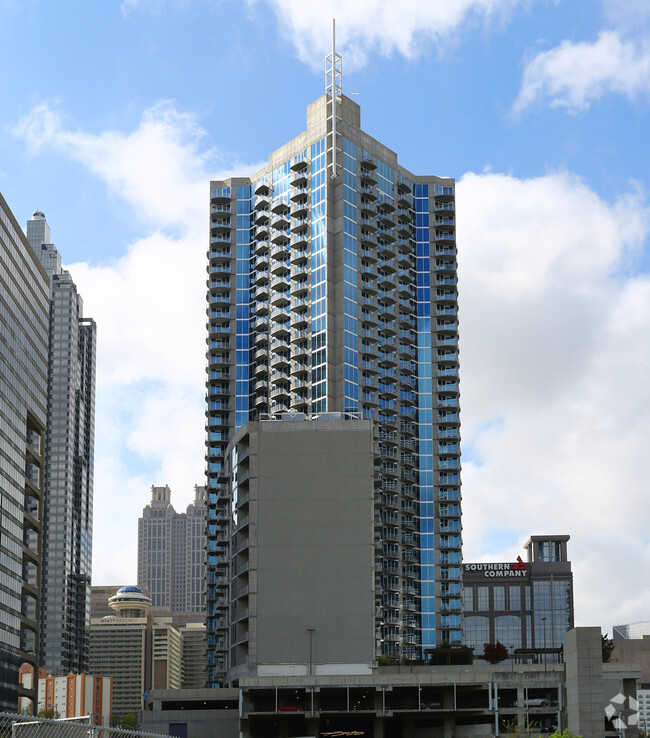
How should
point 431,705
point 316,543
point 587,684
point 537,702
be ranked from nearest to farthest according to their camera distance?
point 587,684 → point 537,702 → point 431,705 → point 316,543

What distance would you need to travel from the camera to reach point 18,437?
16438cm

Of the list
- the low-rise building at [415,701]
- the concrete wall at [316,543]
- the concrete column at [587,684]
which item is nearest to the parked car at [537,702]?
the low-rise building at [415,701]

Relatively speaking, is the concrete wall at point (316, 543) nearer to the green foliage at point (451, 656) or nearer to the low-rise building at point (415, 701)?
the low-rise building at point (415, 701)

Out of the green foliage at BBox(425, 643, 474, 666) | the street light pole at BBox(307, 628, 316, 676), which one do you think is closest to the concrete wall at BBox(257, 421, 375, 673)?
the street light pole at BBox(307, 628, 316, 676)

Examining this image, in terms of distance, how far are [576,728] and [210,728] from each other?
57969 mm

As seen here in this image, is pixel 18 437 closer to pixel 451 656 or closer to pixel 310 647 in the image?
pixel 310 647

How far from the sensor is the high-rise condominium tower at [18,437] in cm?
15600

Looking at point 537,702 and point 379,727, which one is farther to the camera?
point 379,727

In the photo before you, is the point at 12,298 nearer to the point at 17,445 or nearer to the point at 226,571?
the point at 17,445

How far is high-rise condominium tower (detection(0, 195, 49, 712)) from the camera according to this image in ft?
512

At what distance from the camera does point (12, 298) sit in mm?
162375

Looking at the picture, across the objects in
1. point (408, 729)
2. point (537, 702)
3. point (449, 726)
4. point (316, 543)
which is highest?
point (316, 543)

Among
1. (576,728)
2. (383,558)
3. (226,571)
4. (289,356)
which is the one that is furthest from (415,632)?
(576,728)

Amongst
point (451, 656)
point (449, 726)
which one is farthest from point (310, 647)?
point (451, 656)
